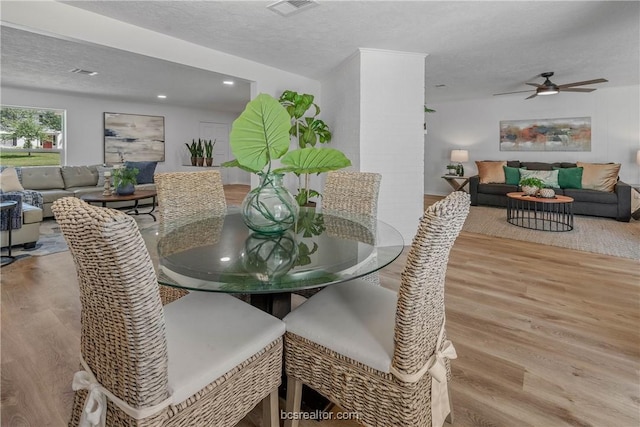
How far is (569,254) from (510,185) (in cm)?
315

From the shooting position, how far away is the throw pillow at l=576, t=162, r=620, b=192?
18.5ft

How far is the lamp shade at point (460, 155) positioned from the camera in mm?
7531

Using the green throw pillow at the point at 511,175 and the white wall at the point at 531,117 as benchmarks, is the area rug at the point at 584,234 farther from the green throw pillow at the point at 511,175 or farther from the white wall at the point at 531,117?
the white wall at the point at 531,117

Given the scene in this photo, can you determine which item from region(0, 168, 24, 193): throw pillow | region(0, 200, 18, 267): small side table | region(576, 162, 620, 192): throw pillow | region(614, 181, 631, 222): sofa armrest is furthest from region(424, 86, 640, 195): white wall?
region(0, 168, 24, 193): throw pillow

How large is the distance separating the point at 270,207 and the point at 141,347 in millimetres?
844

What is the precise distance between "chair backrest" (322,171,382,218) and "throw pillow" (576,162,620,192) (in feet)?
17.9

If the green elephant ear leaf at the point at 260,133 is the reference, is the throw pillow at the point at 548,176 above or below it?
above

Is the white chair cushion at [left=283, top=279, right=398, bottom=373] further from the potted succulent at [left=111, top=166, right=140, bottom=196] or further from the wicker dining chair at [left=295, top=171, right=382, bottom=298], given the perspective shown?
the potted succulent at [left=111, top=166, right=140, bottom=196]

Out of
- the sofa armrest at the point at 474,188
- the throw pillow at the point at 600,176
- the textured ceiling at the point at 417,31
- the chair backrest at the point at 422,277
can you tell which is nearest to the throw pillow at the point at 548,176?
the throw pillow at the point at 600,176

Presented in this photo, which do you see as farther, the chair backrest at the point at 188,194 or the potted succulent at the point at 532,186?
the potted succulent at the point at 532,186

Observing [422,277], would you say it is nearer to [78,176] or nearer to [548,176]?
[548,176]

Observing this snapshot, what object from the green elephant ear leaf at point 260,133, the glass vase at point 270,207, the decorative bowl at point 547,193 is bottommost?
the glass vase at point 270,207

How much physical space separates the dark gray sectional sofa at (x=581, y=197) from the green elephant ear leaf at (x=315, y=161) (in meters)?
5.82

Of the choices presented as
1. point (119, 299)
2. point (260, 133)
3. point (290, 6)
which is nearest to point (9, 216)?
point (290, 6)
